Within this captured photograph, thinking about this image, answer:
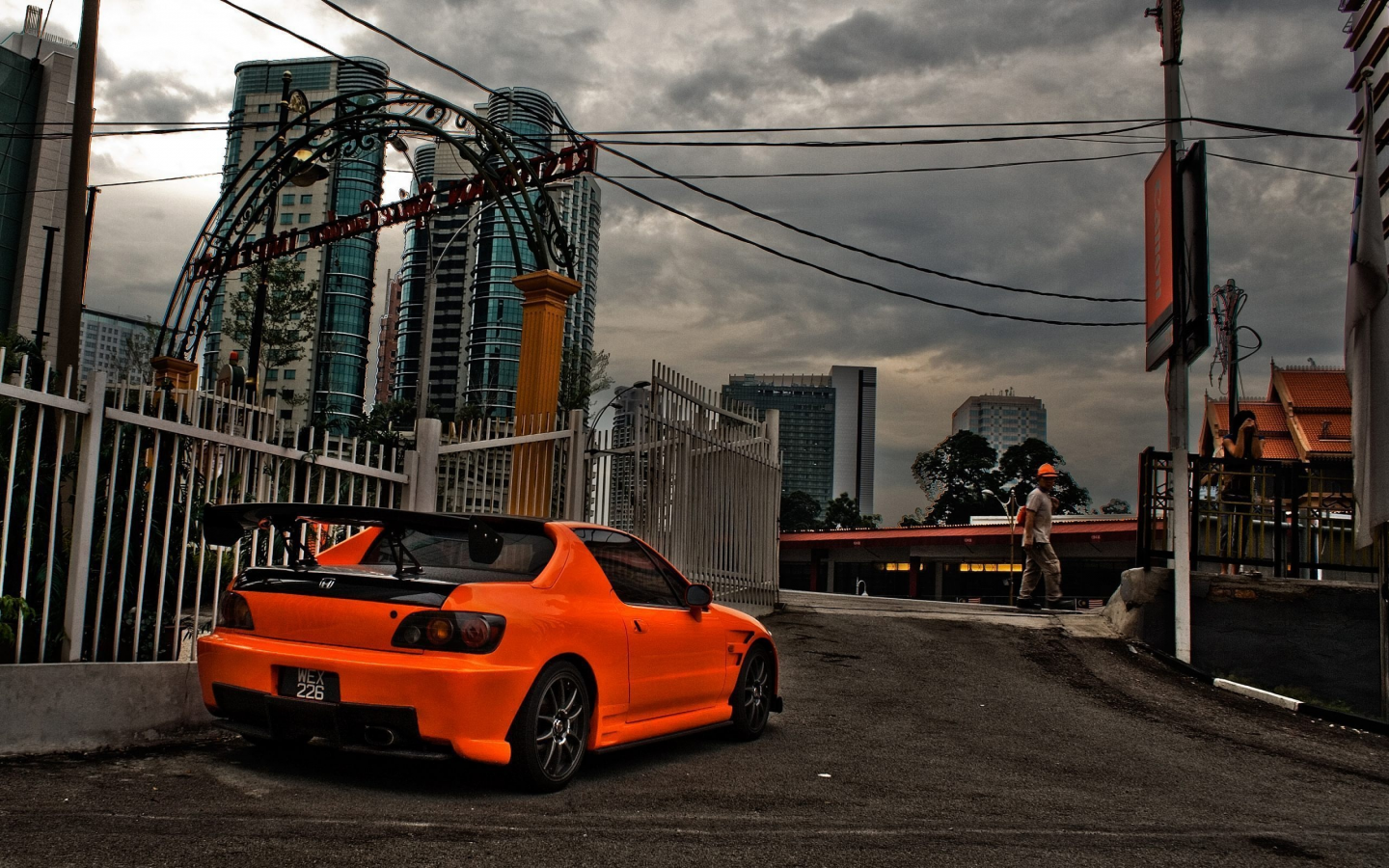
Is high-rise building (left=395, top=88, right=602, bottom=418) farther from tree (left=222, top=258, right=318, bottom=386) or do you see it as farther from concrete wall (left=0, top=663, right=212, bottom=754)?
concrete wall (left=0, top=663, right=212, bottom=754)

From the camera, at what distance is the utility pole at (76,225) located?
28.7 feet

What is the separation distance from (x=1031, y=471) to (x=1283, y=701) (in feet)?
260

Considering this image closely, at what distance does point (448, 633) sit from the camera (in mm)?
4895

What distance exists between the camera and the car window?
6.06 m

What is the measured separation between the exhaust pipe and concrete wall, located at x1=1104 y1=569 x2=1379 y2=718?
31.6 feet

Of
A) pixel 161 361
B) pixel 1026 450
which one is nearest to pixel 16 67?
pixel 161 361

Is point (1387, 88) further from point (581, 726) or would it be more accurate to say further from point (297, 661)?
point (297, 661)

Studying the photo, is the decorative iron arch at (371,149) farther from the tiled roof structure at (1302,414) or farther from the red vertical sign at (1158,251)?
the tiled roof structure at (1302,414)

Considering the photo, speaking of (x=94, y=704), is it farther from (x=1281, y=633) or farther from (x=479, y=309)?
(x=479, y=309)

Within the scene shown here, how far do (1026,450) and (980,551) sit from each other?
36770mm

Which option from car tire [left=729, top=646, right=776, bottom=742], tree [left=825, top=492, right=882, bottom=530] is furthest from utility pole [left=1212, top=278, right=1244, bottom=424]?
tree [left=825, top=492, right=882, bottom=530]

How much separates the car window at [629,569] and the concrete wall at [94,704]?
2388 millimetres

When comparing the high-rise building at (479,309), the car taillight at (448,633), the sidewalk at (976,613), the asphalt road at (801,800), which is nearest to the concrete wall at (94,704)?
the asphalt road at (801,800)

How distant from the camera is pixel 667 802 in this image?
5121mm
